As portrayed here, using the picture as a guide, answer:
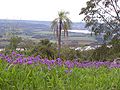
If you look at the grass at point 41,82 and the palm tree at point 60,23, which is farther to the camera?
the palm tree at point 60,23

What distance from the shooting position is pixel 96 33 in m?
34.7

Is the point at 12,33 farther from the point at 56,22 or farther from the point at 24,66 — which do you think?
the point at 56,22

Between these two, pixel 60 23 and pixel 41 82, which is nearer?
pixel 41 82

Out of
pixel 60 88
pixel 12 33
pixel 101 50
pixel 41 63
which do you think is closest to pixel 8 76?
pixel 60 88

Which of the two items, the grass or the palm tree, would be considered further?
the palm tree

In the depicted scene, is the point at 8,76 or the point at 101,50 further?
the point at 101,50

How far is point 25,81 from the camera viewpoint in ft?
14.6

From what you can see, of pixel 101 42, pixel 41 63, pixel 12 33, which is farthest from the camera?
pixel 101 42

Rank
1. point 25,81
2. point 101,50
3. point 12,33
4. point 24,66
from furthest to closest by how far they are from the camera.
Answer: point 101,50 < point 12,33 < point 24,66 < point 25,81

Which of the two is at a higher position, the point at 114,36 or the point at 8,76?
the point at 8,76

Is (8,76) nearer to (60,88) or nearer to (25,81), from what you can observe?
(25,81)

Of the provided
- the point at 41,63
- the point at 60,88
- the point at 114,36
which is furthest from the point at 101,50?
the point at 60,88

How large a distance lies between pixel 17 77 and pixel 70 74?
130cm

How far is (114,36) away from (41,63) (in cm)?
2780
